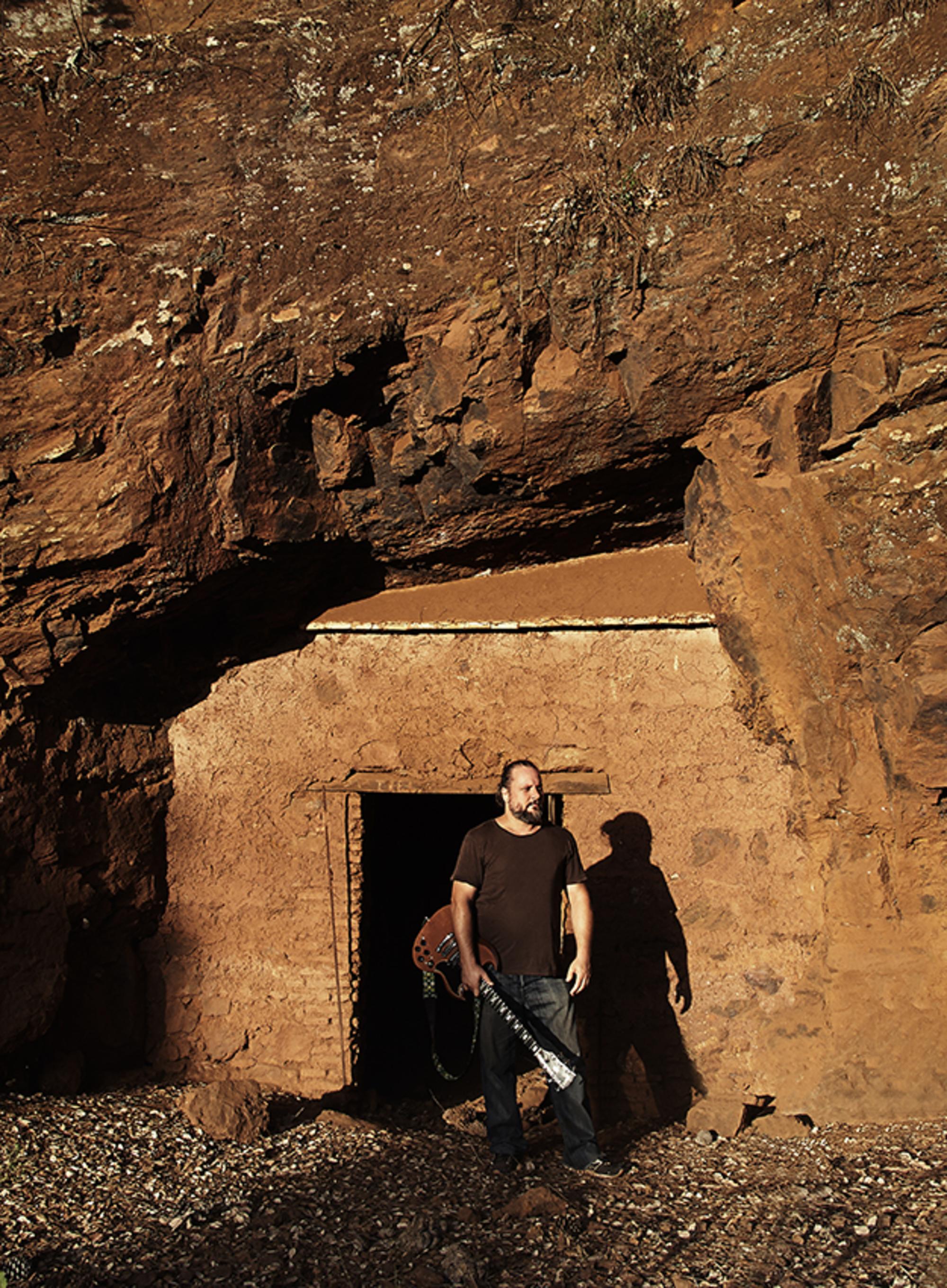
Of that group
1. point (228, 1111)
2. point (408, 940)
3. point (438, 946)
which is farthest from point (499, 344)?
point (408, 940)

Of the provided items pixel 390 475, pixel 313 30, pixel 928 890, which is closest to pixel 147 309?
pixel 390 475

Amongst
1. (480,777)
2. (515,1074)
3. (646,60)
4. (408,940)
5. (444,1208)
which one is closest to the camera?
(444,1208)

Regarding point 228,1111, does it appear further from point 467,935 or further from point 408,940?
point 408,940

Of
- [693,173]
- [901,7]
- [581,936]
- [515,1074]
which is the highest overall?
[901,7]

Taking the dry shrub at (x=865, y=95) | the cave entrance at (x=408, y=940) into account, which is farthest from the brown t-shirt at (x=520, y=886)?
the dry shrub at (x=865, y=95)

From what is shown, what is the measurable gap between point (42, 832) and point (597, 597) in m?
2.89

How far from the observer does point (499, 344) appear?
166 inches

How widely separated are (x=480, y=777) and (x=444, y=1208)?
206 centimetres

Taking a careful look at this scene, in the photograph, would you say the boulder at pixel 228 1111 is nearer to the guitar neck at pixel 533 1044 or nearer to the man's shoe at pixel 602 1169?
the guitar neck at pixel 533 1044

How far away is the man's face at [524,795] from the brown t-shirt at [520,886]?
0.22 feet

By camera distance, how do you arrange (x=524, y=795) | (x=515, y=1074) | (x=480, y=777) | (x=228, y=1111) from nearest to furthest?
(x=515, y=1074) < (x=524, y=795) < (x=228, y=1111) < (x=480, y=777)

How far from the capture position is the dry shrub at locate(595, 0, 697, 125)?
163 inches

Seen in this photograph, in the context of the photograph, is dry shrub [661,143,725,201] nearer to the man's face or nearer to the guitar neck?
the man's face

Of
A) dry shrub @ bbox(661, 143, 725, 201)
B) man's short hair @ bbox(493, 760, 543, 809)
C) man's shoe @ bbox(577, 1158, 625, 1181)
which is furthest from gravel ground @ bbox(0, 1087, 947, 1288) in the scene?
dry shrub @ bbox(661, 143, 725, 201)
